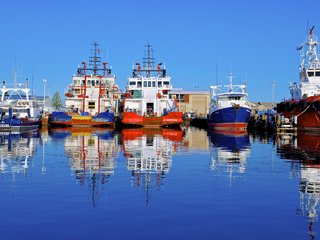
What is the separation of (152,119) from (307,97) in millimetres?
18747

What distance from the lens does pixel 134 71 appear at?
7188 centimetres

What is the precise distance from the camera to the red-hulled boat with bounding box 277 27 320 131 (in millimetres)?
49281

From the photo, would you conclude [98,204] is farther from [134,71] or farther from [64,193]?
[134,71]

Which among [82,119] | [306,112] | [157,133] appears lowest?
[157,133]

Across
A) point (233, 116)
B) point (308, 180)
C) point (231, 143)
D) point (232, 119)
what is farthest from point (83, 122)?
point (308, 180)

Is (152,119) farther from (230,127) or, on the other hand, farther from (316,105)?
(316,105)

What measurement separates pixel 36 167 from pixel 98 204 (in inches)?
333

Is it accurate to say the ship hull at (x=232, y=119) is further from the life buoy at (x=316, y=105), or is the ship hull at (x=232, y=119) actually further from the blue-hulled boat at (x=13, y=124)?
the blue-hulled boat at (x=13, y=124)

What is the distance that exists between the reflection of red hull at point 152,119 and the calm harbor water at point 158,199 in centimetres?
3912

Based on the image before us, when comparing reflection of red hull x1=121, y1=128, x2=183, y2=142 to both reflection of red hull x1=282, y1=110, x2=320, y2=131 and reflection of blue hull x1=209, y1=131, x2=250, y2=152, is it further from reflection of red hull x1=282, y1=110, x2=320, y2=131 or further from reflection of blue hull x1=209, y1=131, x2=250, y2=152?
reflection of red hull x1=282, y1=110, x2=320, y2=131

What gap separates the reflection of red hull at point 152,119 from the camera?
61.6m

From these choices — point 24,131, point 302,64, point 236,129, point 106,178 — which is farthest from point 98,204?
point 302,64

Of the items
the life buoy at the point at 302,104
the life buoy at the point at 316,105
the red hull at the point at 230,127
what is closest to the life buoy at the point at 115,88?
the red hull at the point at 230,127

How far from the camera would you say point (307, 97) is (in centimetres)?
5375
